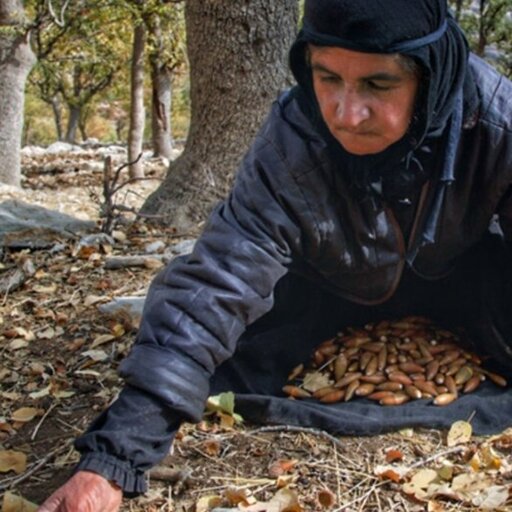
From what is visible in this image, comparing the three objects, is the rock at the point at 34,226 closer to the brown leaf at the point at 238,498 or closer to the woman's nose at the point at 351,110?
the brown leaf at the point at 238,498

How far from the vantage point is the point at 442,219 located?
7.11ft

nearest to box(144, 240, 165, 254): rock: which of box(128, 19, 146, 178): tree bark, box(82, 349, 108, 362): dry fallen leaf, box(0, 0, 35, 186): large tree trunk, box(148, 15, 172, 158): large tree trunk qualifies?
box(82, 349, 108, 362): dry fallen leaf

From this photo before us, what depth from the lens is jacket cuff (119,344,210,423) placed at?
1.73 meters

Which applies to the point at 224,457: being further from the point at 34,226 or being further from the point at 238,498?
the point at 34,226

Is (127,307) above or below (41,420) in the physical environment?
above

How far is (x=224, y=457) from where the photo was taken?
2.17 meters

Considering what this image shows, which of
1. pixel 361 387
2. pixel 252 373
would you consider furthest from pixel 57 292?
pixel 361 387

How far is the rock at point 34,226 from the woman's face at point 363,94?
2578 millimetres

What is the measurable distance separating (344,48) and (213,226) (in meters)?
0.57

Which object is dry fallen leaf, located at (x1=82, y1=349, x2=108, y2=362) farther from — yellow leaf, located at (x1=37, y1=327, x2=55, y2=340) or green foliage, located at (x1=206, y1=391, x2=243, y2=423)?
green foliage, located at (x1=206, y1=391, x2=243, y2=423)

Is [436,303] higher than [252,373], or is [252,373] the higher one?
[436,303]

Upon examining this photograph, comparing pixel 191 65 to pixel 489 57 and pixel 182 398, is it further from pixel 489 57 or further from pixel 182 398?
pixel 489 57

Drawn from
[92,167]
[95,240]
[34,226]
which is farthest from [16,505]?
[92,167]

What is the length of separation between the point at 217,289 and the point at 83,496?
0.58 metres
